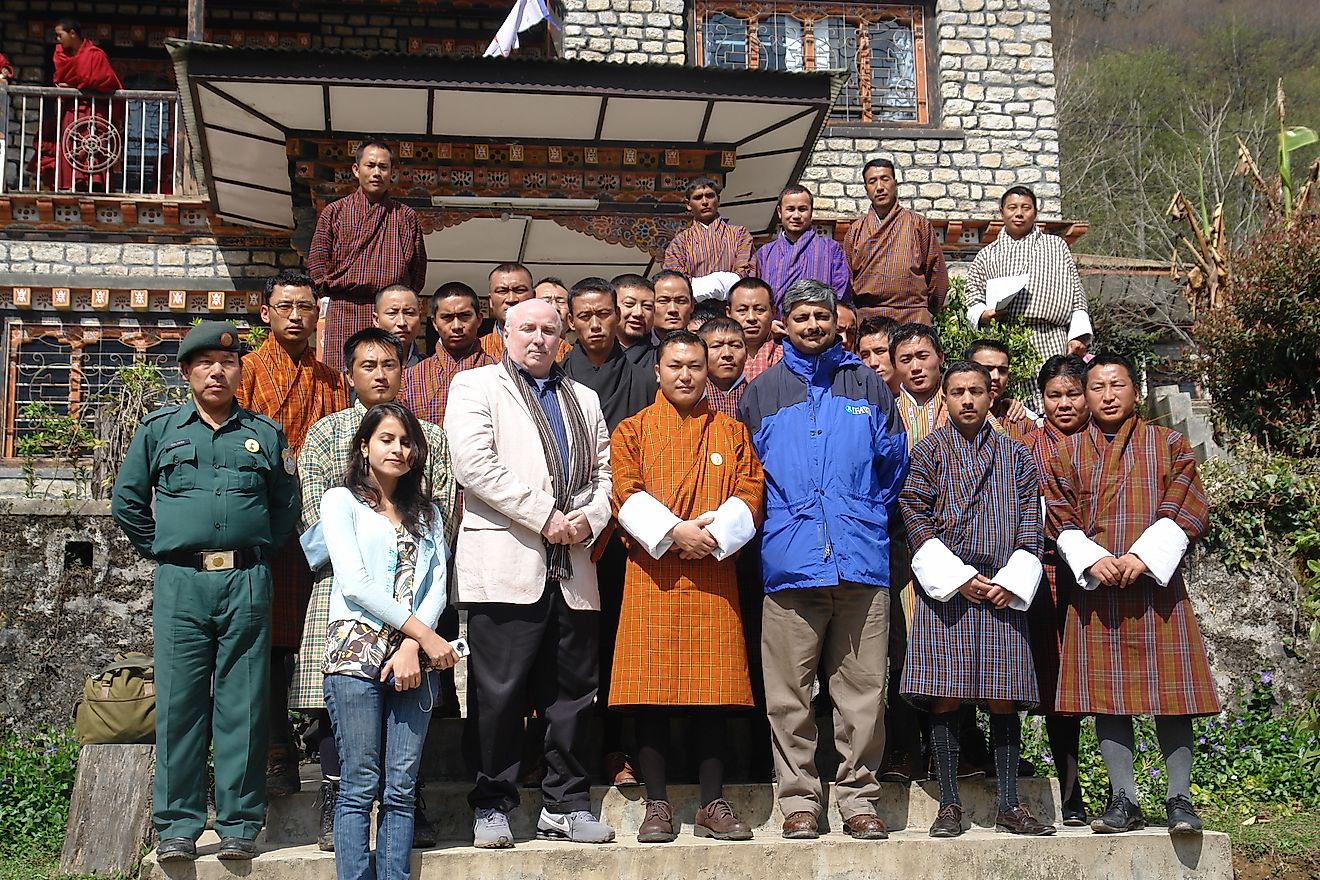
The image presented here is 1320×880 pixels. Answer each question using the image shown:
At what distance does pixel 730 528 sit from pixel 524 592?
29.3 inches

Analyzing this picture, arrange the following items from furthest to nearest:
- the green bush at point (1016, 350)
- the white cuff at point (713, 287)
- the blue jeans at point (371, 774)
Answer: the green bush at point (1016, 350)
the white cuff at point (713, 287)
the blue jeans at point (371, 774)

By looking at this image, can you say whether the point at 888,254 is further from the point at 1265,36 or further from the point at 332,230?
the point at 1265,36

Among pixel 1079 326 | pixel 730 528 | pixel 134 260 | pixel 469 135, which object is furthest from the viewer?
pixel 134 260

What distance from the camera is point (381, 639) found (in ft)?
13.4

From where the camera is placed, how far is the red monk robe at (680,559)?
176 inches

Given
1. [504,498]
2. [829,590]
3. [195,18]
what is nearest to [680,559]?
[829,590]

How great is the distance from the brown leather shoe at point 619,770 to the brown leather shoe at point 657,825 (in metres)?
0.28

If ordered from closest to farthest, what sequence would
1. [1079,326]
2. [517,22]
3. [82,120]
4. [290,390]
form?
[290,390], [1079,326], [517,22], [82,120]

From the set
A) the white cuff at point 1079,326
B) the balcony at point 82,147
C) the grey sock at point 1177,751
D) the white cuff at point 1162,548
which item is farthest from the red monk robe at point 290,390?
the balcony at point 82,147

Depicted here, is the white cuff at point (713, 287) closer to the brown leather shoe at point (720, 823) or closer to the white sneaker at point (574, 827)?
the brown leather shoe at point (720, 823)

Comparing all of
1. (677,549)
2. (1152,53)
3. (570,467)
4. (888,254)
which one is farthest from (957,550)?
(1152,53)

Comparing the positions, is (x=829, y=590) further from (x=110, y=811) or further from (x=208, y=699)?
(x=110, y=811)

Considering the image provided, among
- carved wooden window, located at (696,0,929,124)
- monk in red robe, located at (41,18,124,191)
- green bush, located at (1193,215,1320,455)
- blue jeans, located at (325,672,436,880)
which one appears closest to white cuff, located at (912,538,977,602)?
blue jeans, located at (325,672,436,880)

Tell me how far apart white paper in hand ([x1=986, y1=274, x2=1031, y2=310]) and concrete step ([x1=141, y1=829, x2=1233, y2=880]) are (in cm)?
466
